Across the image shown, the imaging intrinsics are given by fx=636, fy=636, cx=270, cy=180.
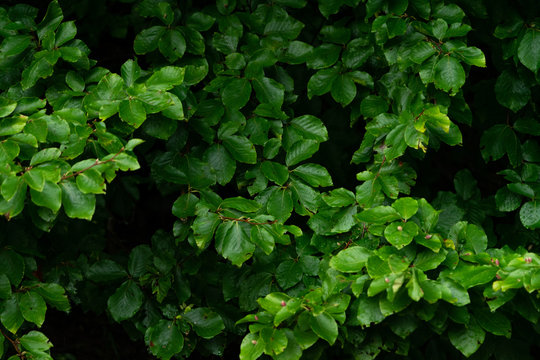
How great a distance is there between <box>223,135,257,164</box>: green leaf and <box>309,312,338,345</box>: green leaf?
0.62 metres

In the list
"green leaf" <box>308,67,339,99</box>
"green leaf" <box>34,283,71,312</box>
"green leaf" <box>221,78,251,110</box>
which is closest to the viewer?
"green leaf" <box>34,283,71,312</box>

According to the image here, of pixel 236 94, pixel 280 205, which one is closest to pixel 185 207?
pixel 280 205

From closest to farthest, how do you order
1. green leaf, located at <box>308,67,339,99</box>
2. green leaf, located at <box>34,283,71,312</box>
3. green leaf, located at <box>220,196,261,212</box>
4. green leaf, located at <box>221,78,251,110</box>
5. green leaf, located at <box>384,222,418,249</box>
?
green leaf, located at <box>384,222,418,249</box>
green leaf, located at <box>220,196,261,212</box>
green leaf, located at <box>34,283,71,312</box>
green leaf, located at <box>221,78,251,110</box>
green leaf, located at <box>308,67,339,99</box>

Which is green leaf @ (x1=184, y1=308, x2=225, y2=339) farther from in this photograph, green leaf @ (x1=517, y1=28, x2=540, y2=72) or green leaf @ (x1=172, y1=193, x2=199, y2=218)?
green leaf @ (x1=517, y1=28, x2=540, y2=72)

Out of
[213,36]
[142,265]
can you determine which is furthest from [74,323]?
[213,36]

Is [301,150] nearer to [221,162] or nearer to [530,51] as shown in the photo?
[221,162]

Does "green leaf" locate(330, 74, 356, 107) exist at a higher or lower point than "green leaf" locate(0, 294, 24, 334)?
higher

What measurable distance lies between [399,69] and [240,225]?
2.66 ft

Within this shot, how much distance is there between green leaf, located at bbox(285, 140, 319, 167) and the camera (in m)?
2.20

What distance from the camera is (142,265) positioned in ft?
8.10

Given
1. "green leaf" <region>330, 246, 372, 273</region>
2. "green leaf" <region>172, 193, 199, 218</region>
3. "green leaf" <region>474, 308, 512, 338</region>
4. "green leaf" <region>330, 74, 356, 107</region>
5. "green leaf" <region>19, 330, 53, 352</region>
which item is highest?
"green leaf" <region>330, 74, 356, 107</region>

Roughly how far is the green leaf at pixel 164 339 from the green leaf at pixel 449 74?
1.26 m

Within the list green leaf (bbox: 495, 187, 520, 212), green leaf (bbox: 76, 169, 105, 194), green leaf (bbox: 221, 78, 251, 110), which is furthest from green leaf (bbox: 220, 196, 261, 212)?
green leaf (bbox: 495, 187, 520, 212)

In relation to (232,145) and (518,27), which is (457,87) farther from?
(232,145)
